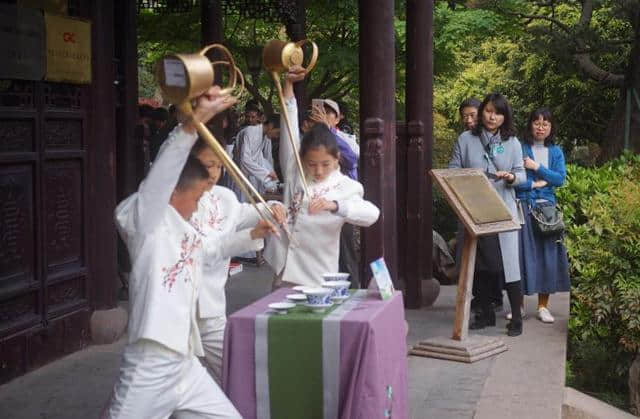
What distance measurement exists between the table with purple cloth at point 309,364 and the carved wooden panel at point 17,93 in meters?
2.52

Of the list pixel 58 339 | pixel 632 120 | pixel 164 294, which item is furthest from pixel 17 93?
pixel 632 120

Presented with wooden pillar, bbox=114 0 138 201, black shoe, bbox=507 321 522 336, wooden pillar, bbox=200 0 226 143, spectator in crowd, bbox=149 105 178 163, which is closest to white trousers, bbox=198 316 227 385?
black shoe, bbox=507 321 522 336

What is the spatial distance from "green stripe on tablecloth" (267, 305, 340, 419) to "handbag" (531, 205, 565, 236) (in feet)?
12.9

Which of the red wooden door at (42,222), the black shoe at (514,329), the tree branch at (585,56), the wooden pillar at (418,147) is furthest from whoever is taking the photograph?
the tree branch at (585,56)

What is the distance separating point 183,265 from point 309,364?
2.50 ft

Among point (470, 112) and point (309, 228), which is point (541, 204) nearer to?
point (470, 112)

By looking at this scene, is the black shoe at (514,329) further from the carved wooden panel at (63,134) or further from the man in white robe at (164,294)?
the man in white robe at (164,294)

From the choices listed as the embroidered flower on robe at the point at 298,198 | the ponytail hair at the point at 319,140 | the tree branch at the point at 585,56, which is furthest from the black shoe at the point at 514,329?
the tree branch at the point at 585,56

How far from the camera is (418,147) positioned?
321 inches

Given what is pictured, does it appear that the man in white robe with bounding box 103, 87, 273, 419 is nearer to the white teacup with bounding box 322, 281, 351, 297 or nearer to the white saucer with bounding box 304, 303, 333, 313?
the white saucer with bounding box 304, 303, 333, 313

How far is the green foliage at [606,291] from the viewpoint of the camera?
24.2 feet

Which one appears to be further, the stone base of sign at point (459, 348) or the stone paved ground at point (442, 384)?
the stone base of sign at point (459, 348)

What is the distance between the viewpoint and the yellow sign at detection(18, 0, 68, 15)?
5996 millimetres

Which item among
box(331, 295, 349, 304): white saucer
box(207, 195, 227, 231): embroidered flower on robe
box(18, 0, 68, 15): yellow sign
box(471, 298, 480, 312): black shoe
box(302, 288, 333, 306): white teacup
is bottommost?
box(471, 298, 480, 312): black shoe
